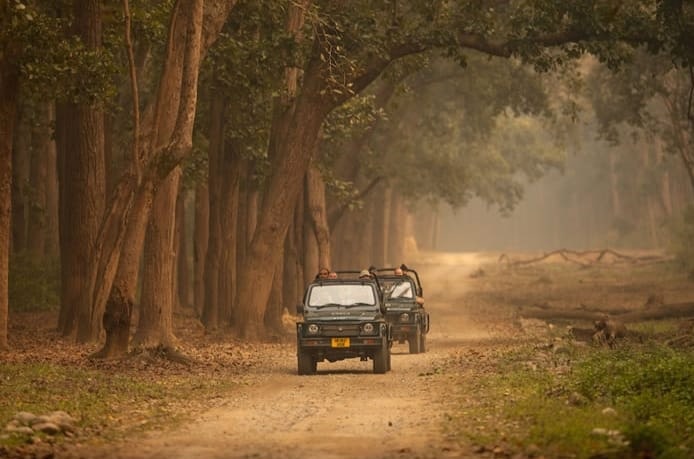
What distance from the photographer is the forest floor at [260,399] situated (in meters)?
14.1

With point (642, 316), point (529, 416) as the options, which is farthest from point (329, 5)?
point (529, 416)

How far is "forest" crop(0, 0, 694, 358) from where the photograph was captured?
25812 mm

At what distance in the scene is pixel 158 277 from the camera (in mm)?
26625

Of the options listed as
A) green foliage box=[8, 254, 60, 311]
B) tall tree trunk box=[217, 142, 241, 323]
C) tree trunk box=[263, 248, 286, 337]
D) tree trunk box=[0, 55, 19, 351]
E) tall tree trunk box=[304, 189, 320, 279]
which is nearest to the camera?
tree trunk box=[0, 55, 19, 351]

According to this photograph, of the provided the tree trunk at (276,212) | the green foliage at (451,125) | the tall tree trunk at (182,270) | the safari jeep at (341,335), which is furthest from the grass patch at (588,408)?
the tall tree trunk at (182,270)

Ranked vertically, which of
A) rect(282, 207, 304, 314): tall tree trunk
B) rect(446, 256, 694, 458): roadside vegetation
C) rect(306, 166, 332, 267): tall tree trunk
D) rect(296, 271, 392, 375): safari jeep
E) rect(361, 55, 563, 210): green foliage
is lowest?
rect(446, 256, 694, 458): roadside vegetation

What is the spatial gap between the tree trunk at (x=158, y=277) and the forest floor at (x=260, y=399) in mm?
1081

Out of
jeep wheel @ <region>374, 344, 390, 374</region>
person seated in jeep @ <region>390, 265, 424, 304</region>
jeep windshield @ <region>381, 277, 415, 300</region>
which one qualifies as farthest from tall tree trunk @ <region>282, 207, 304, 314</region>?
jeep wheel @ <region>374, 344, 390, 374</region>

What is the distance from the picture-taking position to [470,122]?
61656 mm

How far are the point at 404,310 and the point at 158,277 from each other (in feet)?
21.5

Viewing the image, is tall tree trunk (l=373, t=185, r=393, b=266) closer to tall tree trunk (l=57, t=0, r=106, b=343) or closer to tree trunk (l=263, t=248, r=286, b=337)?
tree trunk (l=263, t=248, r=286, b=337)

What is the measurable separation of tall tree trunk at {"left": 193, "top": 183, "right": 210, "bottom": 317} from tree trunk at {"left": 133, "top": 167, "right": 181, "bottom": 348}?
37.8 feet

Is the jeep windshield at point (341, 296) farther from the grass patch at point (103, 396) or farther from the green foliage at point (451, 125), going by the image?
the green foliage at point (451, 125)

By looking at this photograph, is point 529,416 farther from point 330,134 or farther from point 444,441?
point 330,134
